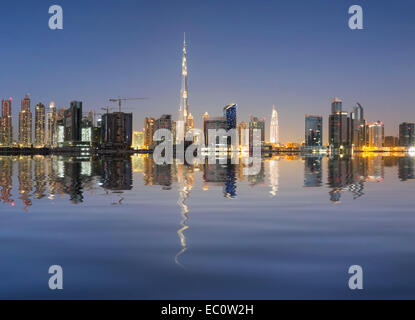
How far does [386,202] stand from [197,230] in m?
14.0

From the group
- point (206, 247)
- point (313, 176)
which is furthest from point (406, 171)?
point (206, 247)

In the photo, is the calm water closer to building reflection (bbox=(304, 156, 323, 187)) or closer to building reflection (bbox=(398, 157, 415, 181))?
building reflection (bbox=(304, 156, 323, 187))

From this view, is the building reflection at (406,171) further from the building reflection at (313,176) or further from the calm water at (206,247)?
the calm water at (206,247)

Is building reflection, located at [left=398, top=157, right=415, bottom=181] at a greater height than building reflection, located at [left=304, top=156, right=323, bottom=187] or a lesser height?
lesser

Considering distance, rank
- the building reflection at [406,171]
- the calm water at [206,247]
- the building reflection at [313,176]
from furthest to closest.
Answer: the building reflection at [406,171] → the building reflection at [313,176] → the calm water at [206,247]

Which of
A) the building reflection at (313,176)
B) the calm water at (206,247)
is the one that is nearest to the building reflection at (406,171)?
the building reflection at (313,176)

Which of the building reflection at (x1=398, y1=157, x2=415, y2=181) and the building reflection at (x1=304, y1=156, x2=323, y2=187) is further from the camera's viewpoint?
the building reflection at (x1=398, y1=157, x2=415, y2=181)

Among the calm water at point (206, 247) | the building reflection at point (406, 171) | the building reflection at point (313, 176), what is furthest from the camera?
the building reflection at point (406, 171)

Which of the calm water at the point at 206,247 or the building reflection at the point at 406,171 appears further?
the building reflection at the point at 406,171

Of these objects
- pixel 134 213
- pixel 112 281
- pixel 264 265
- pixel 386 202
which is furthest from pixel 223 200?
pixel 112 281

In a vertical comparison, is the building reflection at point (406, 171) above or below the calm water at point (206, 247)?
below

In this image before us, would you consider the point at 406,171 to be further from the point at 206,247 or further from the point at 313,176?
the point at 206,247

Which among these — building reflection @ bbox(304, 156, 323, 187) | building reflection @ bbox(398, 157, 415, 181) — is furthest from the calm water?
building reflection @ bbox(398, 157, 415, 181)

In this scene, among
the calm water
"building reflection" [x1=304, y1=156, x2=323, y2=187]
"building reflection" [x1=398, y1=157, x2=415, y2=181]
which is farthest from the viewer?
"building reflection" [x1=398, y1=157, x2=415, y2=181]
